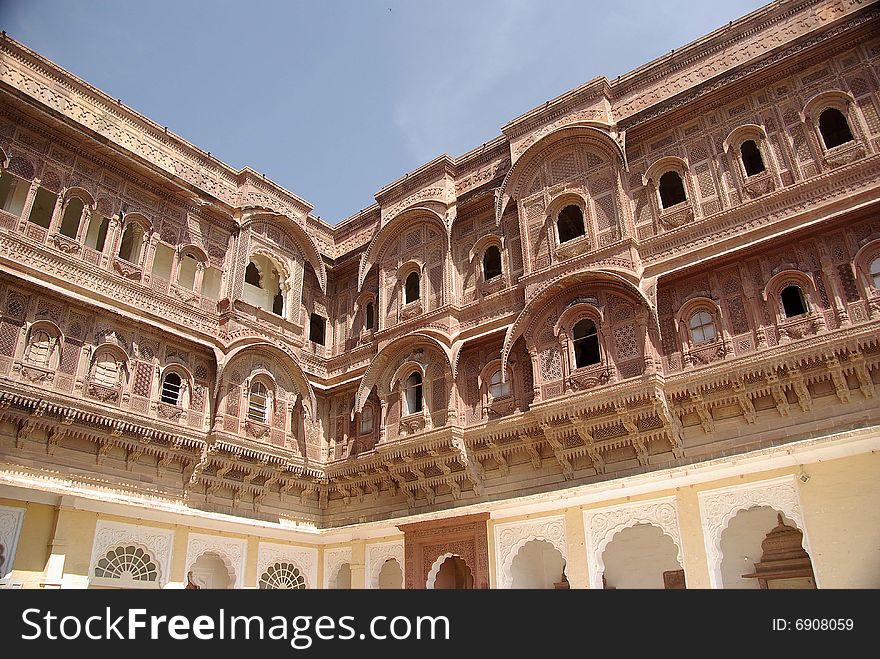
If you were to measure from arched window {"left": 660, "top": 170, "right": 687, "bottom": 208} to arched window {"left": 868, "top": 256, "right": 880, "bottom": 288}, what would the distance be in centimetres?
354

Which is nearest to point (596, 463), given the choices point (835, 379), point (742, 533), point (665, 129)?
point (742, 533)

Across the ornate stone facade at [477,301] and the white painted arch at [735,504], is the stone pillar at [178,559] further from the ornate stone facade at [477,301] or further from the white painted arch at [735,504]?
the white painted arch at [735,504]

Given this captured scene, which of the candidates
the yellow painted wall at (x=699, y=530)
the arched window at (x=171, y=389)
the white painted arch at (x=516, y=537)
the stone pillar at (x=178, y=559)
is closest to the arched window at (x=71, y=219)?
the arched window at (x=171, y=389)

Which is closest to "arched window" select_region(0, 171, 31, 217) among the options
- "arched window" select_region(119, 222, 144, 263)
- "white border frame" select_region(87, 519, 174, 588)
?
"arched window" select_region(119, 222, 144, 263)

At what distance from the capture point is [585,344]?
13438 millimetres

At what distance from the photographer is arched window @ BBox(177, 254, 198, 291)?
52.1 ft

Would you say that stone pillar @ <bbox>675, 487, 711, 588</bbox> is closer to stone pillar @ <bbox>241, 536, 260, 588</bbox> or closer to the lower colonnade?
the lower colonnade

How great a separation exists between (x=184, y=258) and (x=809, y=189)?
489 inches

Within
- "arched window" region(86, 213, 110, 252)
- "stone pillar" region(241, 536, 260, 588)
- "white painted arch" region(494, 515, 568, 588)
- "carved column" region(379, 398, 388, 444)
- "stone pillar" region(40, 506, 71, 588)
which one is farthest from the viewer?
"carved column" region(379, 398, 388, 444)

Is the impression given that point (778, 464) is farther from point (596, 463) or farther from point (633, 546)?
point (633, 546)

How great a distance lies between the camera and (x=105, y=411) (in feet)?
41.6

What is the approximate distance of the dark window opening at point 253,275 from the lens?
17.5m

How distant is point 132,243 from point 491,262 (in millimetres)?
7635
